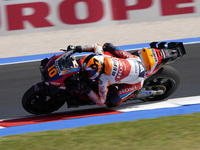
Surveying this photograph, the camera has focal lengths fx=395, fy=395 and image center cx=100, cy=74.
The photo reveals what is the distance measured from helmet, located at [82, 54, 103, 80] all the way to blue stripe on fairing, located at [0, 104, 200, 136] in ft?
2.34

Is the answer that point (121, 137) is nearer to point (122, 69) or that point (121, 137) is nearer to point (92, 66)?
point (92, 66)

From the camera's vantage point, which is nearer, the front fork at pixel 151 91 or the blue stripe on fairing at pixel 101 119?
the blue stripe on fairing at pixel 101 119

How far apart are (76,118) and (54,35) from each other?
6.63m

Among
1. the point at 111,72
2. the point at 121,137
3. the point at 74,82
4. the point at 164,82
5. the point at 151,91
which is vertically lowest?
the point at 121,137

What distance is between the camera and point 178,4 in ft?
42.8

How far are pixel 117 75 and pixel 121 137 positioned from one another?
1.43m

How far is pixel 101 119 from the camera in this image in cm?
641

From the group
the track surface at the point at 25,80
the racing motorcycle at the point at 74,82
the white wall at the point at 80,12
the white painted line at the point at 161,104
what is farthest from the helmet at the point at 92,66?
the white wall at the point at 80,12

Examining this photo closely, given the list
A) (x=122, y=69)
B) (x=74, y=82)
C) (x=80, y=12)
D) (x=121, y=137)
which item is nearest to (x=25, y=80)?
(x=74, y=82)

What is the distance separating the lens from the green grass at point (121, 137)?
4.96 meters

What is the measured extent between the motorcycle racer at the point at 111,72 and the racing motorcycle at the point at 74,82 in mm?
113

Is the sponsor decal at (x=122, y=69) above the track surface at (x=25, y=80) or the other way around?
above

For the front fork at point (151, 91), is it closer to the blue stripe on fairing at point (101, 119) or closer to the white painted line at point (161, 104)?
the white painted line at point (161, 104)

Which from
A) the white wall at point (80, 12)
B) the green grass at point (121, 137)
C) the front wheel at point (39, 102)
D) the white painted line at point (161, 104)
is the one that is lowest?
the green grass at point (121, 137)
